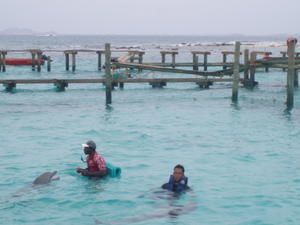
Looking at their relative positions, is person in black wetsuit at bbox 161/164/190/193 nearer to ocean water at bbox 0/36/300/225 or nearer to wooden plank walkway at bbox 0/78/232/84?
ocean water at bbox 0/36/300/225

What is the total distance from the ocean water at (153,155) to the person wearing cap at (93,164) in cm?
22

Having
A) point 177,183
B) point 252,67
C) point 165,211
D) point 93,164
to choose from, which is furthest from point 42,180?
point 252,67

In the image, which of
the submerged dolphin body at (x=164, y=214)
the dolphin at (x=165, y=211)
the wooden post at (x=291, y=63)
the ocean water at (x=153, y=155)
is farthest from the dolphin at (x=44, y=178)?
the wooden post at (x=291, y=63)

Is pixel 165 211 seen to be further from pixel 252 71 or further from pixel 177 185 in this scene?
pixel 252 71

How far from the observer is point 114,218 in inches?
479

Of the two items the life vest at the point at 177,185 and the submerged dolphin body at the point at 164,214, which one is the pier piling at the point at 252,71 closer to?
the life vest at the point at 177,185

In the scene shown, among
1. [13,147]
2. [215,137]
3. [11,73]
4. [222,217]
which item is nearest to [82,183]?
[222,217]

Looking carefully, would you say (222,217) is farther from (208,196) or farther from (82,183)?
(82,183)

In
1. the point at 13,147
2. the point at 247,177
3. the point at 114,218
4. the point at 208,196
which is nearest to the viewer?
the point at 114,218

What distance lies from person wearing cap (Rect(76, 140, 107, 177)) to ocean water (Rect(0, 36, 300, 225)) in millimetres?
221

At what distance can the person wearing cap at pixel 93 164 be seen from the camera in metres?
14.2

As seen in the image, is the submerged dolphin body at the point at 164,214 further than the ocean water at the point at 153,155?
No

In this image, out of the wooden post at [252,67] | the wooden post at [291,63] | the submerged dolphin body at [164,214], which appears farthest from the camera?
the wooden post at [252,67]

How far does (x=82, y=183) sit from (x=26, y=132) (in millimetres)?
7748
